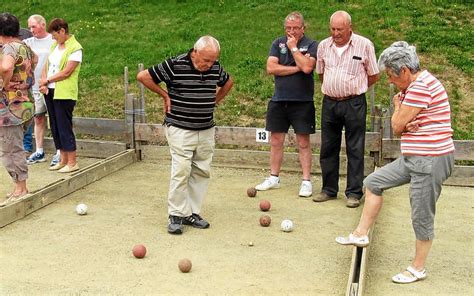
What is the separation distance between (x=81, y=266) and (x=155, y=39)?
27.1ft

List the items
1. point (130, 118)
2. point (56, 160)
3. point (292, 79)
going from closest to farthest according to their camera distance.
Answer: point (292, 79)
point (56, 160)
point (130, 118)

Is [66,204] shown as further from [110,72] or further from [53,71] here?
[110,72]

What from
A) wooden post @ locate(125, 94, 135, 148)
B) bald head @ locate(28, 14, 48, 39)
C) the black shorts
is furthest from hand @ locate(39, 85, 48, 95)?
the black shorts

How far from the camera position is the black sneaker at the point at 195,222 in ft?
20.1

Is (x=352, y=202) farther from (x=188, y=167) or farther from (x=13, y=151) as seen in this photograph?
(x=13, y=151)

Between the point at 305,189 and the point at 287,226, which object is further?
the point at 305,189

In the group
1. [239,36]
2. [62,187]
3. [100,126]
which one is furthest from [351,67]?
[239,36]

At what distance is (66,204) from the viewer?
685 centimetres

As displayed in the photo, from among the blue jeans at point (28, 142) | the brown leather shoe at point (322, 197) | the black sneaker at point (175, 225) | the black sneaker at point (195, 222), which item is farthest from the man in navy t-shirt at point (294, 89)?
the blue jeans at point (28, 142)

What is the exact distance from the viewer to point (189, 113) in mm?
5820

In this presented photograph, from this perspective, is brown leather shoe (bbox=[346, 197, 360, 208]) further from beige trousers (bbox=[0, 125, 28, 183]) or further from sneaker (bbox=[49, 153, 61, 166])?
sneaker (bbox=[49, 153, 61, 166])

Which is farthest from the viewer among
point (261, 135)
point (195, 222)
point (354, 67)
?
point (261, 135)

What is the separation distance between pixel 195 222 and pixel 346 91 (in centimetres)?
189

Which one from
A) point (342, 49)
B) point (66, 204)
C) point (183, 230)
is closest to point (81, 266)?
point (183, 230)
